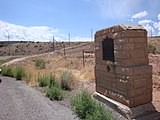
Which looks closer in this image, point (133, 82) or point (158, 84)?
point (133, 82)

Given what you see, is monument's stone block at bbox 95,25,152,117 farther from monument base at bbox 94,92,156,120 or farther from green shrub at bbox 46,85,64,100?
green shrub at bbox 46,85,64,100

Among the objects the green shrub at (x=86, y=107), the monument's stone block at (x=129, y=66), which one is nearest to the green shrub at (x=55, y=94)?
the green shrub at (x=86, y=107)

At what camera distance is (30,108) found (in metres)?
8.18

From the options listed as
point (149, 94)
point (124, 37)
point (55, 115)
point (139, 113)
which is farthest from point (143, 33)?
point (55, 115)

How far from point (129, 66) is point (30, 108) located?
3716 mm

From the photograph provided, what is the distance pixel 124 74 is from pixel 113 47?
1.17 metres

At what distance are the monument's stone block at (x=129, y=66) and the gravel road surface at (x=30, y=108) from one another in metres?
1.81

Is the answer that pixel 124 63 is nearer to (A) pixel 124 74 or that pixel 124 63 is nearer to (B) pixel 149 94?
(A) pixel 124 74

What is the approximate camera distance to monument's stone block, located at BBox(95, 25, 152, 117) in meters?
7.35

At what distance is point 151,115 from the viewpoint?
7.11m

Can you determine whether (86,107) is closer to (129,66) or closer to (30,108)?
(129,66)

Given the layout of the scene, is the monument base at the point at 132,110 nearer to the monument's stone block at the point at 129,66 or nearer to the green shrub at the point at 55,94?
the monument's stone block at the point at 129,66

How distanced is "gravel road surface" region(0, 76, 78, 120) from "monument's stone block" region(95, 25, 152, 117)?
1807 mm

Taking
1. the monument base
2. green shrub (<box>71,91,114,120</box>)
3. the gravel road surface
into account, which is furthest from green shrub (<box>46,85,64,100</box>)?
the monument base
